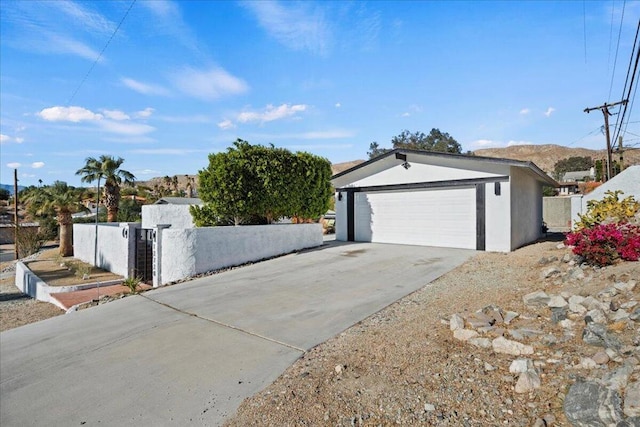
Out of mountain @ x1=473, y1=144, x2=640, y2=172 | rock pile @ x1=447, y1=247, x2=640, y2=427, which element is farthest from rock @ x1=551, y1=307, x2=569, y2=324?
mountain @ x1=473, y1=144, x2=640, y2=172

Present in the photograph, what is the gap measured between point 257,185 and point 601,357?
10.2 metres

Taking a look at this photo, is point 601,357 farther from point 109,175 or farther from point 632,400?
point 109,175

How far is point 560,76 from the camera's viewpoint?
1277 cm

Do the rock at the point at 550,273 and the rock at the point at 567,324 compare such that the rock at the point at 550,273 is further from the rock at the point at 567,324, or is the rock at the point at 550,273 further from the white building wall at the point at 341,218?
the white building wall at the point at 341,218

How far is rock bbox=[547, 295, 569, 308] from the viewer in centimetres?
417

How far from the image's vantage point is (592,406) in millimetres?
2264

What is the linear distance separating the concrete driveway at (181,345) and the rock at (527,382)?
7.36 feet

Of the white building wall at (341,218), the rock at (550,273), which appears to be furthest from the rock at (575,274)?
the white building wall at (341,218)

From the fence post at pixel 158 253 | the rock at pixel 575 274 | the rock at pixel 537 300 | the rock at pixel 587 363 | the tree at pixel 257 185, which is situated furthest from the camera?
the tree at pixel 257 185

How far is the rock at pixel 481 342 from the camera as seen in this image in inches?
135

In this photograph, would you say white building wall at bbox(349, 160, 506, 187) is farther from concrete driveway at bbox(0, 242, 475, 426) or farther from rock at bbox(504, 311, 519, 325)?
rock at bbox(504, 311, 519, 325)

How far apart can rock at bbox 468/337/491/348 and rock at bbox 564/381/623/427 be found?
0.96m

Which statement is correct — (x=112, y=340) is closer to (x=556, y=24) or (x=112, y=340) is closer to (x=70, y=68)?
(x=70, y=68)

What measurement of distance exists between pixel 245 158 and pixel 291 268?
4490mm
